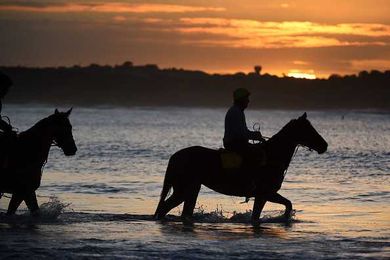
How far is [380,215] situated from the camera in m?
16.8

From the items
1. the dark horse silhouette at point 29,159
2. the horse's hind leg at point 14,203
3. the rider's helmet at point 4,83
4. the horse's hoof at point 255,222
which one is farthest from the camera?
the horse's hoof at point 255,222

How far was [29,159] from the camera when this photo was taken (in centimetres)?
1523

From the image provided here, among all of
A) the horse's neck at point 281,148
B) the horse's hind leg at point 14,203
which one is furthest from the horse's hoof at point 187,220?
the horse's hind leg at point 14,203

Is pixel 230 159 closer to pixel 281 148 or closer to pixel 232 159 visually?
pixel 232 159

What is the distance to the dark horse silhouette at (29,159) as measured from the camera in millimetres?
15164

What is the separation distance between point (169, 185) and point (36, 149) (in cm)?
217

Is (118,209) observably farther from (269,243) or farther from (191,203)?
(269,243)

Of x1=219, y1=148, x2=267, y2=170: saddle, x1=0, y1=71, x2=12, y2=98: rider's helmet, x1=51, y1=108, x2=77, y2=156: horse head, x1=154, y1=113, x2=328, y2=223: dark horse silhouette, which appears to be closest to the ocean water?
x1=154, y1=113, x2=328, y2=223: dark horse silhouette

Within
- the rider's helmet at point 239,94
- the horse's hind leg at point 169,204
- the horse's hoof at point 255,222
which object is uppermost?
the rider's helmet at point 239,94

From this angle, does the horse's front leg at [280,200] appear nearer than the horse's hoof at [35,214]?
No

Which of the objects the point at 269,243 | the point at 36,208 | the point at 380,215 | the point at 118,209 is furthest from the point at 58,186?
the point at 269,243

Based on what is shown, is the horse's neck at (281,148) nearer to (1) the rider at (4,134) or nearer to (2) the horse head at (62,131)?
(2) the horse head at (62,131)

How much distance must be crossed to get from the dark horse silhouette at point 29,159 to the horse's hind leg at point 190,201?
2.18m

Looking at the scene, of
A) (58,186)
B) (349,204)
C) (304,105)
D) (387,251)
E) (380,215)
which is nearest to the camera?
(387,251)
